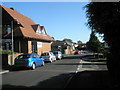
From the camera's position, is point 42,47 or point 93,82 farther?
point 42,47

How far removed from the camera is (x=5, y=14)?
1368 inches

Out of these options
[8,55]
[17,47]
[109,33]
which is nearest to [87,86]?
[109,33]

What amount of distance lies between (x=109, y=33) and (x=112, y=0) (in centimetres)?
127

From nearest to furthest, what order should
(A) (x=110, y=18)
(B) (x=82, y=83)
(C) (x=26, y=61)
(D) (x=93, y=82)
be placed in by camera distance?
1. (A) (x=110, y=18)
2. (B) (x=82, y=83)
3. (D) (x=93, y=82)
4. (C) (x=26, y=61)

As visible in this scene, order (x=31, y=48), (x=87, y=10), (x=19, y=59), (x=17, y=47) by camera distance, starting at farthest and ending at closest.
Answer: (x=31, y=48) < (x=17, y=47) < (x=19, y=59) < (x=87, y=10)

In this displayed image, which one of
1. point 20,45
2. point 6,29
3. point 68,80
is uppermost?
point 6,29

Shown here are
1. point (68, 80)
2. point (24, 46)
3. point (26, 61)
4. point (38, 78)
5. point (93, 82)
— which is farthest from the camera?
point (24, 46)

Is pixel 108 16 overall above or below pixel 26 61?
above

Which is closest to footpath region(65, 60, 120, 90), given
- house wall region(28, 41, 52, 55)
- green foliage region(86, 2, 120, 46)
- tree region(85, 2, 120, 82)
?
tree region(85, 2, 120, 82)

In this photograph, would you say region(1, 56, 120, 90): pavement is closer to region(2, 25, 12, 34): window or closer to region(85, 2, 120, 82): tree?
region(85, 2, 120, 82): tree

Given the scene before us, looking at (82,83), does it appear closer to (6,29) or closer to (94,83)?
(94,83)

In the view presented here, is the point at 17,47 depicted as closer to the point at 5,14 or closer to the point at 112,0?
the point at 5,14

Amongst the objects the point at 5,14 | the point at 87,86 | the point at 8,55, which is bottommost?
the point at 87,86

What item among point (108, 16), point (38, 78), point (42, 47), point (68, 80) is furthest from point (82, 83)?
point (42, 47)
